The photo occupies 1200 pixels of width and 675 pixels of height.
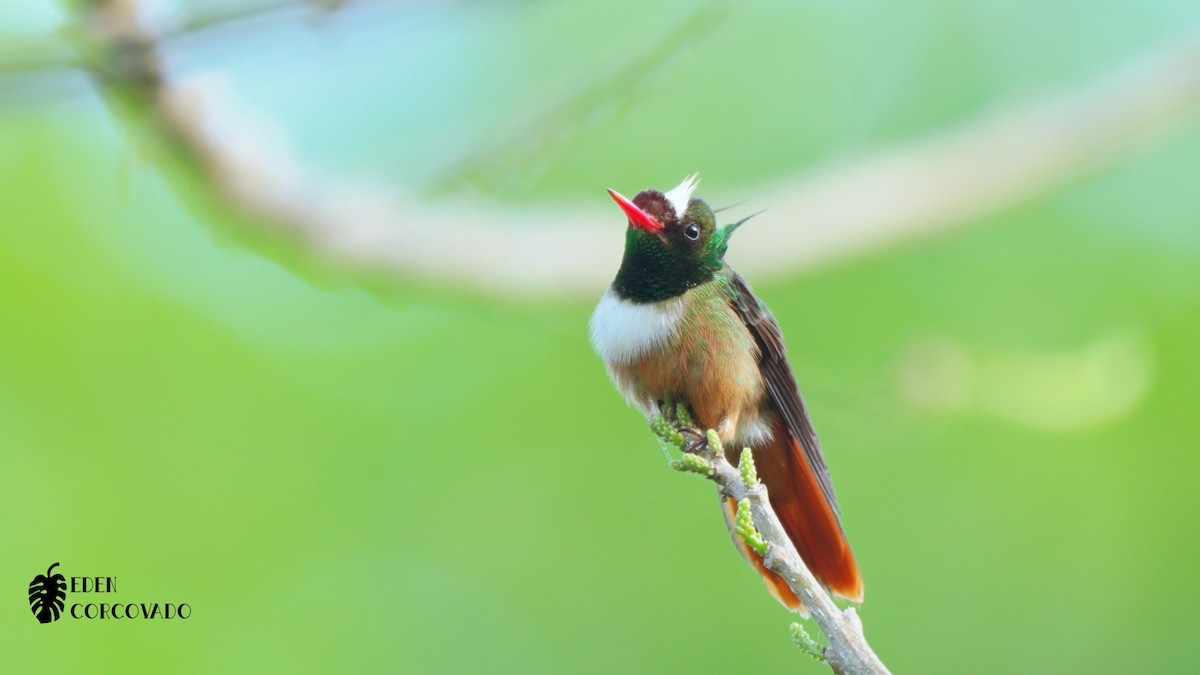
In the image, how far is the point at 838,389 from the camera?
3656 millimetres

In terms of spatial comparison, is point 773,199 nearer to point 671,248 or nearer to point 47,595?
point 671,248

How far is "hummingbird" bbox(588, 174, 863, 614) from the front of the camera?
3383mm

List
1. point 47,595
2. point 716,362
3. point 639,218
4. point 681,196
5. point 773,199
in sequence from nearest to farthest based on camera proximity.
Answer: point 639,218 → point 681,196 → point 716,362 → point 773,199 → point 47,595

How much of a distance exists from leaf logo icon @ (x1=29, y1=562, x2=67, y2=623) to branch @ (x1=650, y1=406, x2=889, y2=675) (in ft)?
10.3

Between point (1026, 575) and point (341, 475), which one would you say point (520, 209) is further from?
point (1026, 575)

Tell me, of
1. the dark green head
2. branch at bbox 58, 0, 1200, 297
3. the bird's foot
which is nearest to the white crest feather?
the dark green head

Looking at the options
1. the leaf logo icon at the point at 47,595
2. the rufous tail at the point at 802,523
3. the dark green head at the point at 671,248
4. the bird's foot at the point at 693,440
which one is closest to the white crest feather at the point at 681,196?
the dark green head at the point at 671,248

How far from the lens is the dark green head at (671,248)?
325 cm

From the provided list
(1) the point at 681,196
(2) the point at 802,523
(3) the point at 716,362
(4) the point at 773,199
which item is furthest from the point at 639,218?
(4) the point at 773,199

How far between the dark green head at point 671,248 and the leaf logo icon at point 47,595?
2934mm

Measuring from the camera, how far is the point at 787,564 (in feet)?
8.09

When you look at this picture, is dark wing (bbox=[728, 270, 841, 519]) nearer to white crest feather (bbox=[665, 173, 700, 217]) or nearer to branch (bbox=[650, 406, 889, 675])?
white crest feather (bbox=[665, 173, 700, 217])

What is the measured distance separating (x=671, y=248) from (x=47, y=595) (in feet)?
10.6

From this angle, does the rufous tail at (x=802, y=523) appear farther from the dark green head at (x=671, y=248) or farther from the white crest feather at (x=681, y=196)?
the white crest feather at (x=681, y=196)
